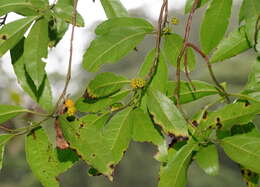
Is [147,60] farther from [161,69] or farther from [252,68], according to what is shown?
[252,68]

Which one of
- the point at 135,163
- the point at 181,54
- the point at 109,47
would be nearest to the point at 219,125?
the point at 181,54

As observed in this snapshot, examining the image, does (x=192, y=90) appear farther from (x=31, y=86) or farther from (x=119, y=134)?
(x=31, y=86)

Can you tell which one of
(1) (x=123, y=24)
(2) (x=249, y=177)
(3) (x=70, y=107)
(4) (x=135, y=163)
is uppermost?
(1) (x=123, y=24)

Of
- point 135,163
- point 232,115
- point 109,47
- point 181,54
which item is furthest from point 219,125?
point 135,163

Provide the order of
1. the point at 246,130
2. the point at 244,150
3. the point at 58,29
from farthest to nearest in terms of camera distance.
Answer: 1. the point at 58,29
2. the point at 246,130
3. the point at 244,150

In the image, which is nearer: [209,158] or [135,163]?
[209,158]

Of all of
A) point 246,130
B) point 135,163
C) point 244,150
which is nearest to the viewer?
point 244,150

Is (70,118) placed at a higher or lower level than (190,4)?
lower
